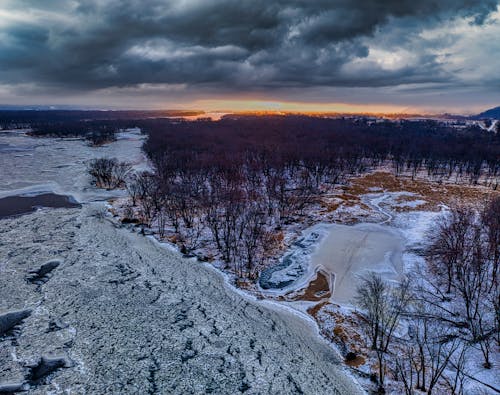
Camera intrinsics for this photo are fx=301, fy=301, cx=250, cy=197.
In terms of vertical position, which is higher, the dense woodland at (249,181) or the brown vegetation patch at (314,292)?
the dense woodland at (249,181)

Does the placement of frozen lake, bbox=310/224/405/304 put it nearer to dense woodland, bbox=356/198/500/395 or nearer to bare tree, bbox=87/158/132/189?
dense woodland, bbox=356/198/500/395

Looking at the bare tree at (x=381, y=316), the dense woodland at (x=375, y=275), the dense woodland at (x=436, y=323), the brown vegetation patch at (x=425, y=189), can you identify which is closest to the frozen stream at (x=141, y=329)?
the bare tree at (x=381, y=316)

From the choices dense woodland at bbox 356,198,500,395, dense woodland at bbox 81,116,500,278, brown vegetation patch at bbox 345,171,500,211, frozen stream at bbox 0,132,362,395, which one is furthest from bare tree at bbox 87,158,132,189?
dense woodland at bbox 356,198,500,395

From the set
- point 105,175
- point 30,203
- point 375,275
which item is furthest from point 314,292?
point 105,175

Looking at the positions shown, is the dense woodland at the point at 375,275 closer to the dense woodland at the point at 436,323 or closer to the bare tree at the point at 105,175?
the dense woodland at the point at 436,323

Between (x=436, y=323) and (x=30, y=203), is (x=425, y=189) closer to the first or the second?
(x=436, y=323)

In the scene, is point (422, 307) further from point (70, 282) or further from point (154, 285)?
point (70, 282)

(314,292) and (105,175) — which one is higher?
(105,175)

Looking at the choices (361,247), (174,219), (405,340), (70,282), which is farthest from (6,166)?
(405,340)
